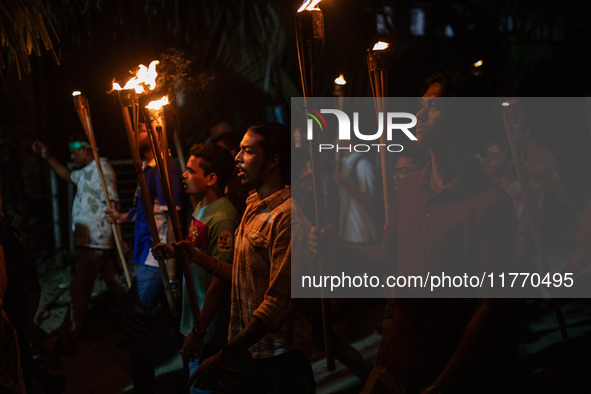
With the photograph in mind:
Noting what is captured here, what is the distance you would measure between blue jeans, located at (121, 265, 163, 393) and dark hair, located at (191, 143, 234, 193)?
129cm

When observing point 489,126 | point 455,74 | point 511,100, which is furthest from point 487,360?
point 511,100

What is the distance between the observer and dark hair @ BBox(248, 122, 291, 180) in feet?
9.91

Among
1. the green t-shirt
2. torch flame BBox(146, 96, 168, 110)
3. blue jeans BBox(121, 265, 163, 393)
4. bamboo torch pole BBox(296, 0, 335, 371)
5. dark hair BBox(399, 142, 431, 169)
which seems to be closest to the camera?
bamboo torch pole BBox(296, 0, 335, 371)

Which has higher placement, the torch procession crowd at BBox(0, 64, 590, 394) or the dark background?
the dark background

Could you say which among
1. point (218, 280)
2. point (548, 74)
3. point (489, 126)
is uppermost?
point (548, 74)

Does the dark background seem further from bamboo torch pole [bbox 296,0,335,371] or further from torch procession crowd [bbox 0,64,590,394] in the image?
bamboo torch pole [bbox 296,0,335,371]

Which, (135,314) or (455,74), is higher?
(455,74)

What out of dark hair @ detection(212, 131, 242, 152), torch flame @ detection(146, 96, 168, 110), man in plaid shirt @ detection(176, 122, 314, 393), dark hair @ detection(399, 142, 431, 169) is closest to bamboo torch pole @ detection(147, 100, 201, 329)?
torch flame @ detection(146, 96, 168, 110)

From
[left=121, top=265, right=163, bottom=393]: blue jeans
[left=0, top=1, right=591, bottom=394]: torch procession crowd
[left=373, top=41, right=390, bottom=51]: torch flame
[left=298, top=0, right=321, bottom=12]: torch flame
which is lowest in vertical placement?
[left=121, top=265, right=163, bottom=393]: blue jeans

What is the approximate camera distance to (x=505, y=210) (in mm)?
2264

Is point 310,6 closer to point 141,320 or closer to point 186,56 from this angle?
point 141,320

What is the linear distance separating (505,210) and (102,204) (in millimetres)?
4963

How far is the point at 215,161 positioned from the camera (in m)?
3.76

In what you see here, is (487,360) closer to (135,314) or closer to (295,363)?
(295,363)
